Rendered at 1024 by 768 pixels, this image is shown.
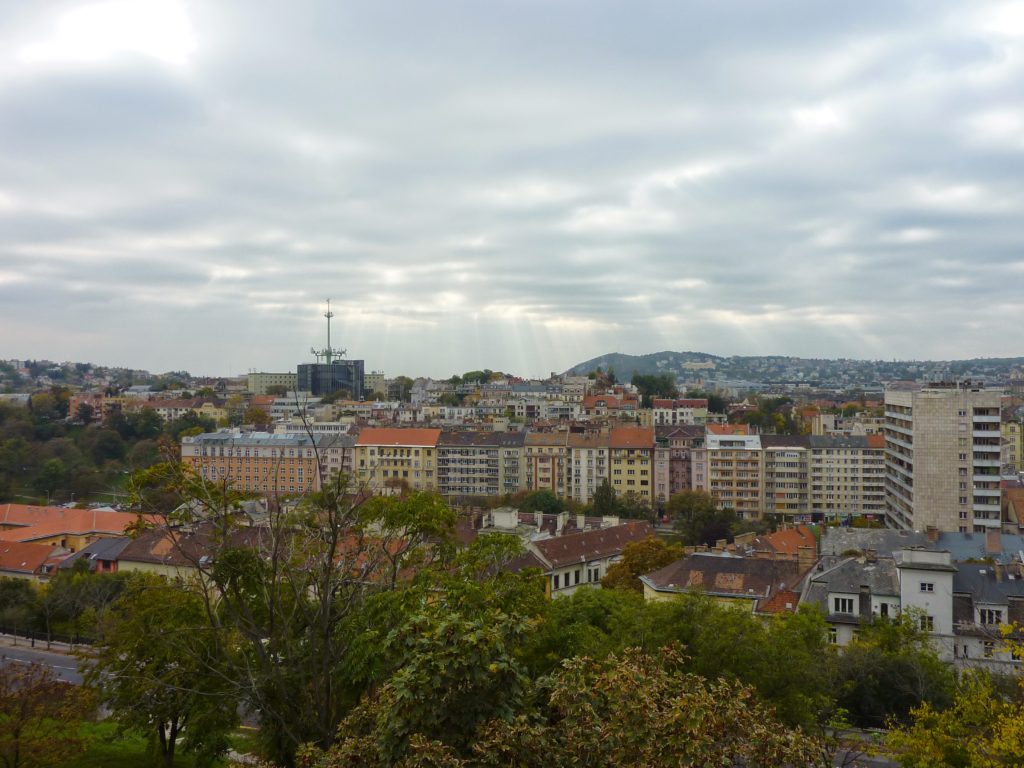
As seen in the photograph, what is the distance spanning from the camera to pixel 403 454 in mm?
77750

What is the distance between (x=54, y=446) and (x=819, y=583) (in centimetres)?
7729

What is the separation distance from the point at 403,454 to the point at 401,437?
176cm

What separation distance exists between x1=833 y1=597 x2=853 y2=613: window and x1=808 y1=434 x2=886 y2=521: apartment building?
44.1m

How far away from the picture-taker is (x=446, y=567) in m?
18.6

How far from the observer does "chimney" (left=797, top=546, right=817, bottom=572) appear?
112 feet

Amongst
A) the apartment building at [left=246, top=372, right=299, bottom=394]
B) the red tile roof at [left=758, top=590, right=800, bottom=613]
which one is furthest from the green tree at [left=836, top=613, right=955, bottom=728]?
the apartment building at [left=246, top=372, right=299, bottom=394]

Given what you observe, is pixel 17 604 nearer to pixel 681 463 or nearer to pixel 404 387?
pixel 681 463

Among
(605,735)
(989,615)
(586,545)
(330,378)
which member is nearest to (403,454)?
(586,545)

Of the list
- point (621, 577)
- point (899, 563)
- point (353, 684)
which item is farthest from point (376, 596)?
point (621, 577)

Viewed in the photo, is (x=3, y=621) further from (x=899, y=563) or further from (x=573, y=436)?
(x=573, y=436)

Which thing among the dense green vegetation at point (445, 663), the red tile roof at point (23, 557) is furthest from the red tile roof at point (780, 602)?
the red tile roof at point (23, 557)

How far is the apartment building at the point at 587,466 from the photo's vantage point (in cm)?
7262

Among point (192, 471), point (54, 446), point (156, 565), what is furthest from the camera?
point (54, 446)

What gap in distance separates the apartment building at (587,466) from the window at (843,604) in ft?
143
